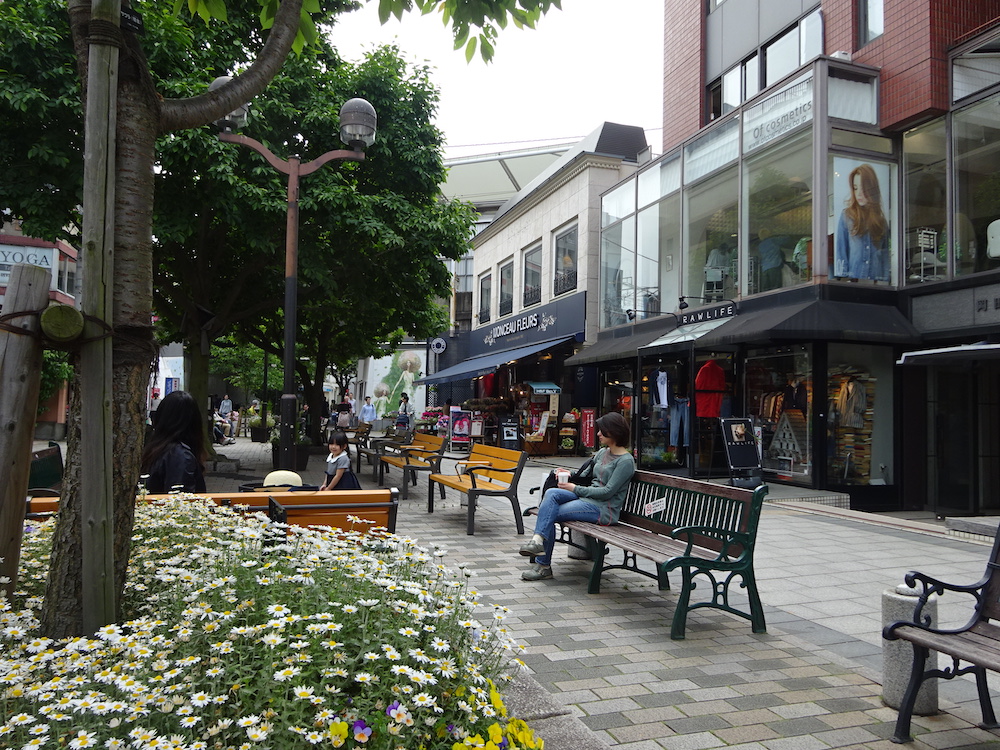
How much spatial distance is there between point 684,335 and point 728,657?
1099 centimetres

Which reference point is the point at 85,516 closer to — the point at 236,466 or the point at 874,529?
the point at 874,529

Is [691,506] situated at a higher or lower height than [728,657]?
higher

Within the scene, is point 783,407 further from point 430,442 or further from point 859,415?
point 430,442

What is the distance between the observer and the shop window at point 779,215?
1288 centimetres

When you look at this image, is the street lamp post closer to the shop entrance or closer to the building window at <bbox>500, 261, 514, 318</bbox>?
the shop entrance

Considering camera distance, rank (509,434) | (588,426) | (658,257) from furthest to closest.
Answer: (588,426), (509,434), (658,257)

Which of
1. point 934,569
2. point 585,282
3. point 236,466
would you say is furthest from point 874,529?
point 585,282

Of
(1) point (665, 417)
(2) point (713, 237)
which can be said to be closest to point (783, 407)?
(1) point (665, 417)

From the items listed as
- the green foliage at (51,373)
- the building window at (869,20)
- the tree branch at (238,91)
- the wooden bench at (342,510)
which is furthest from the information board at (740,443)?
the green foliage at (51,373)

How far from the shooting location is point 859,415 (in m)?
12.8

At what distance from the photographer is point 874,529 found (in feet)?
31.1

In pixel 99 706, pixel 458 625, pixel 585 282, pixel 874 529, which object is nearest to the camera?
pixel 99 706

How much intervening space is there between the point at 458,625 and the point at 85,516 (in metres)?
1.46

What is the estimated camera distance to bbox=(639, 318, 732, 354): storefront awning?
14.1m
